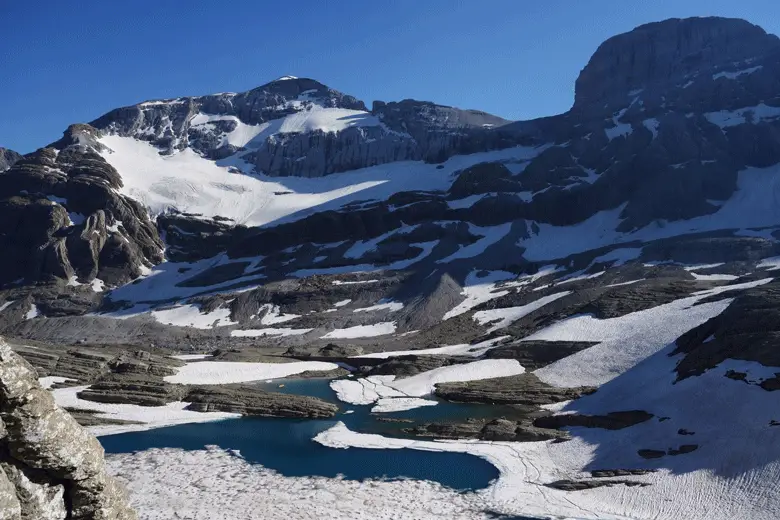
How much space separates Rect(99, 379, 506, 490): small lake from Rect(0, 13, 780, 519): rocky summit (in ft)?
5.19

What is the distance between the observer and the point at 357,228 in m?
177

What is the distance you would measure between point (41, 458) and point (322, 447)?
37.5 meters

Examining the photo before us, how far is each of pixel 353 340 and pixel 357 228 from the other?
238 feet

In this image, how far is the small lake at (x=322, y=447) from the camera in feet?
124

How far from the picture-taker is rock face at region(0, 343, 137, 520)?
821cm

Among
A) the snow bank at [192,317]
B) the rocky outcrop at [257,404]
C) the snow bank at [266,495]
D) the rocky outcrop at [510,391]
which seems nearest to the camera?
the snow bank at [266,495]

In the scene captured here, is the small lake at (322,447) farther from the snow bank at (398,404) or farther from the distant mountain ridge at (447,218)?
the distant mountain ridge at (447,218)

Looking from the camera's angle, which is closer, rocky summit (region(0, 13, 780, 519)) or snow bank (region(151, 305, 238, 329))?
rocky summit (region(0, 13, 780, 519))

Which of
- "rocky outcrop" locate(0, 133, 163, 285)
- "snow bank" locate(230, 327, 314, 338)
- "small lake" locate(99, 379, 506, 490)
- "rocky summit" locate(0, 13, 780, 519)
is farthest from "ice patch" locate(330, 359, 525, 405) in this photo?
"rocky outcrop" locate(0, 133, 163, 285)

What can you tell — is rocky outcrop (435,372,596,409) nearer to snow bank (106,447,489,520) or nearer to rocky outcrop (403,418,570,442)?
rocky outcrop (403,418,570,442)

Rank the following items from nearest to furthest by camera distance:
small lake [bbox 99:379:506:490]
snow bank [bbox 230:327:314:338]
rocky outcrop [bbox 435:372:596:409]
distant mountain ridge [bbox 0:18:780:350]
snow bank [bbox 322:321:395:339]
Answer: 1. small lake [bbox 99:379:506:490]
2. rocky outcrop [bbox 435:372:596:409]
3. snow bank [bbox 322:321:395:339]
4. snow bank [bbox 230:327:314:338]
5. distant mountain ridge [bbox 0:18:780:350]

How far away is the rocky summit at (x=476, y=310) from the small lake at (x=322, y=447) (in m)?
1.58

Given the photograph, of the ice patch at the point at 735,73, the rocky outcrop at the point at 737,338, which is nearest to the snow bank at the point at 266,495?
the rocky outcrop at the point at 737,338

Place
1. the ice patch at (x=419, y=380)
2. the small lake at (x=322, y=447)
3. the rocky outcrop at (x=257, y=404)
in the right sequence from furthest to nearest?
the ice patch at (x=419, y=380)
the rocky outcrop at (x=257, y=404)
the small lake at (x=322, y=447)
